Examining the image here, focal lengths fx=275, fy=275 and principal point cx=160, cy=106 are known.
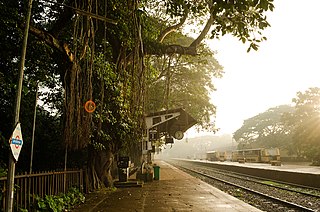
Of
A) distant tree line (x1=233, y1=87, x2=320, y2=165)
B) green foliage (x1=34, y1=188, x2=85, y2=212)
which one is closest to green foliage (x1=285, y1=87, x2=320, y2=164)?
distant tree line (x1=233, y1=87, x2=320, y2=165)

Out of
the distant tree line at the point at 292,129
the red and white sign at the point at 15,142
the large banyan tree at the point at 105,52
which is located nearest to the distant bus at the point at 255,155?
the distant tree line at the point at 292,129

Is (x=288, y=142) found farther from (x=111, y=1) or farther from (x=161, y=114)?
(x=111, y=1)

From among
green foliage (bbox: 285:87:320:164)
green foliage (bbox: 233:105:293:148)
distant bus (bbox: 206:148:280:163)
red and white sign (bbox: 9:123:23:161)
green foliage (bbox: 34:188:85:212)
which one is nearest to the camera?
red and white sign (bbox: 9:123:23:161)

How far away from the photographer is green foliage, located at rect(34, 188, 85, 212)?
20.7 feet

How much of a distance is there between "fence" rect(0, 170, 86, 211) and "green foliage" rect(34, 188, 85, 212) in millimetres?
170

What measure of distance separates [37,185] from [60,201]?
776mm

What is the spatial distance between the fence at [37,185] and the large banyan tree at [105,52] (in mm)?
1013

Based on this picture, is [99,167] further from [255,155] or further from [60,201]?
[255,155]

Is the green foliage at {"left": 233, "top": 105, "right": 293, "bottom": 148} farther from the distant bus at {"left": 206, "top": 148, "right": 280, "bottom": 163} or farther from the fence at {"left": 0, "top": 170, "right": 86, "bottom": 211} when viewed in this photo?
the fence at {"left": 0, "top": 170, "right": 86, "bottom": 211}

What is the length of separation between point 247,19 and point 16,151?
16.0ft

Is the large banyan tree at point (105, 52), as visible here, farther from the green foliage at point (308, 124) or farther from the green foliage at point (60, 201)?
the green foliage at point (308, 124)

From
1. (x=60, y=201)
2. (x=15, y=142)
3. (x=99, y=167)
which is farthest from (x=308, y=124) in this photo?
(x=15, y=142)

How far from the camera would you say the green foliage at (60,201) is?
20.7ft

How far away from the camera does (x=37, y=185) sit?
6859 mm
